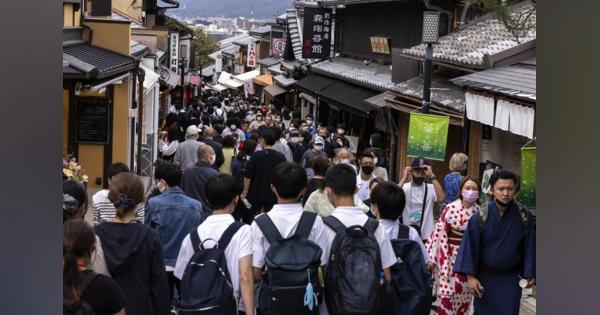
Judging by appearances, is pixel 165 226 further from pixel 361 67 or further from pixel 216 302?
pixel 361 67

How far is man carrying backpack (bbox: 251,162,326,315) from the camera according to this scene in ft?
16.6

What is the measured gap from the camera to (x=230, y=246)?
210 inches

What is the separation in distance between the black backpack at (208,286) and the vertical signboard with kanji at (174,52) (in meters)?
30.3

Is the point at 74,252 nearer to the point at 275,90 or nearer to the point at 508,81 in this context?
the point at 508,81

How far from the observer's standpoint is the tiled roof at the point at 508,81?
10.7m

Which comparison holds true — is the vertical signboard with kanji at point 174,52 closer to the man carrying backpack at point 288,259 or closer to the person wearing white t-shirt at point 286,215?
the person wearing white t-shirt at point 286,215

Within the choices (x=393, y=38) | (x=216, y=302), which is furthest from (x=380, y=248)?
(x=393, y=38)

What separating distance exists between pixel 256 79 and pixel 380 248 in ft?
150

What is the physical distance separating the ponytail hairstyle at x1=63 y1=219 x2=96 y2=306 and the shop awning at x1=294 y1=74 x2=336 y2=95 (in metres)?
23.7

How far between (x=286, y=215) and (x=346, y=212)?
44cm

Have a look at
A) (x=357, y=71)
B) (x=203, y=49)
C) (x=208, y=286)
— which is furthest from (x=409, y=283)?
(x=203, y=49)

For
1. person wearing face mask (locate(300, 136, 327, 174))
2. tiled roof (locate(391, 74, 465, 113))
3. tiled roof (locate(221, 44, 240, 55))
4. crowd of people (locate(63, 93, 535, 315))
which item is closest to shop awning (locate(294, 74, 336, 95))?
tiled roof (locate(391, 74, 465, 113))

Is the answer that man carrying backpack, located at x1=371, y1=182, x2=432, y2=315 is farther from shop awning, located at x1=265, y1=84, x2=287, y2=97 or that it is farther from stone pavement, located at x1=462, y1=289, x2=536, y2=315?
shop awning, located at x1=265, y1=84, x2=287, y2=97

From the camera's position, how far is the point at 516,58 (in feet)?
44.7
